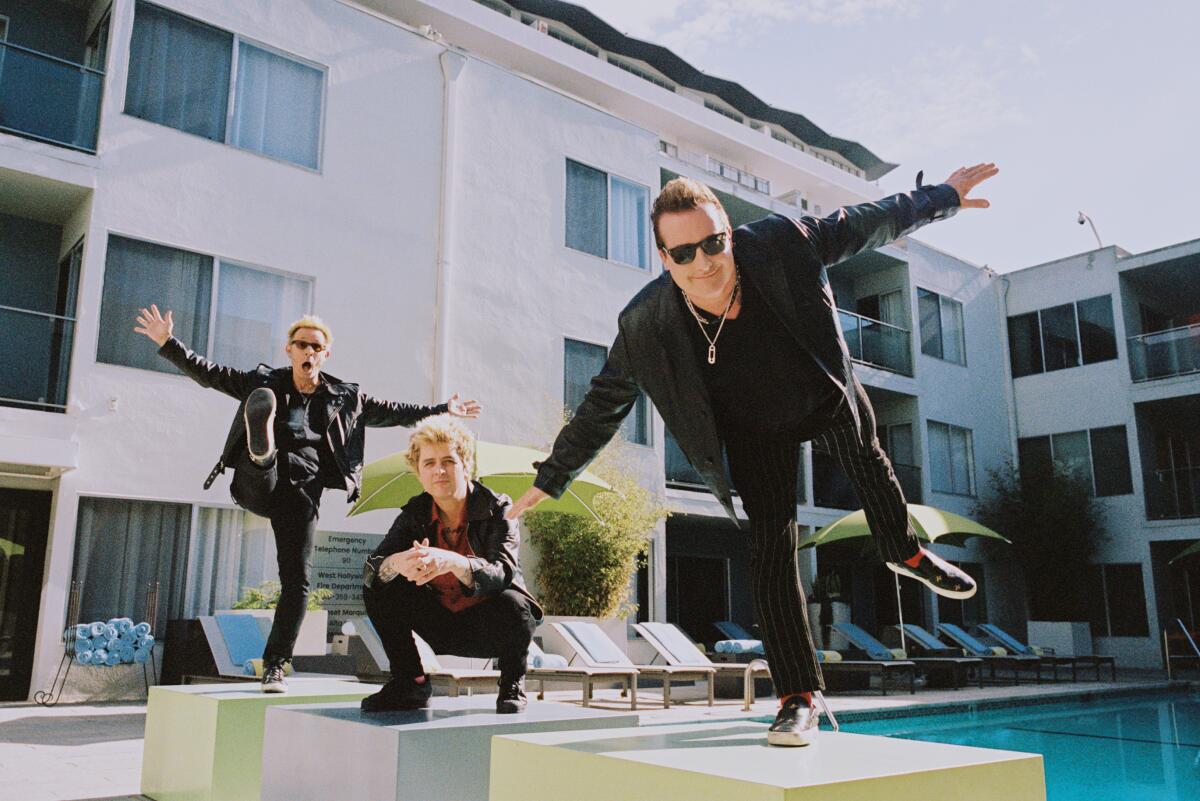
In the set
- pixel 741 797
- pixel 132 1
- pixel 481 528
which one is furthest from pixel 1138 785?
pixel 132 1

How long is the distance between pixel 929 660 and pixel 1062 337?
12.4 meters

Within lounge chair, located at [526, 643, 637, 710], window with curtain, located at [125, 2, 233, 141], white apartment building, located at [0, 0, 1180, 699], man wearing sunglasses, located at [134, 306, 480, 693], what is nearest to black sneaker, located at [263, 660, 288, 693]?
man wearing sunglasses, located at [134, 306, 480, 693]

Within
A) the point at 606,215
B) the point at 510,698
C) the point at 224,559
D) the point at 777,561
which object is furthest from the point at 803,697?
the point at 606,215

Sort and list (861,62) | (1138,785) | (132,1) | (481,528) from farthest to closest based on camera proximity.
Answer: (132,1) → (861,62) → (1138,785) → (481,528)

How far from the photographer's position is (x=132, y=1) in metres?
10.6

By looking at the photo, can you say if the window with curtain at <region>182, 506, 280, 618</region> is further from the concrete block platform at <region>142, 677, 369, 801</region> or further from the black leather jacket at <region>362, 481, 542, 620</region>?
the black leather jacket at <region>362, 481, 542, 620</region>

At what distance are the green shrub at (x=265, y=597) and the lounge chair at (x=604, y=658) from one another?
2.78 metres

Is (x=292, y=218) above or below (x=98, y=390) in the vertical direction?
above

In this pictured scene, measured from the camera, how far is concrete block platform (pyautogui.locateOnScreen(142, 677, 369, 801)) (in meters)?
3.44

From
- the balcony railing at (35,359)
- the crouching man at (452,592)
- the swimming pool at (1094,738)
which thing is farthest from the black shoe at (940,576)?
the balcony railing at (35,359)

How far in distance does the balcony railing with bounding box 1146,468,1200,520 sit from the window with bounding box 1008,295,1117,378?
2766 mm

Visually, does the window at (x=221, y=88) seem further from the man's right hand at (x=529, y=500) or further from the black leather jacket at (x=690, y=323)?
the black leather jacket at (x=690, y=323)

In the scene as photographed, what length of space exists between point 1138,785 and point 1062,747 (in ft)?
5.58

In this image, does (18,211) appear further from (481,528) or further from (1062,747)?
(1062,747)
